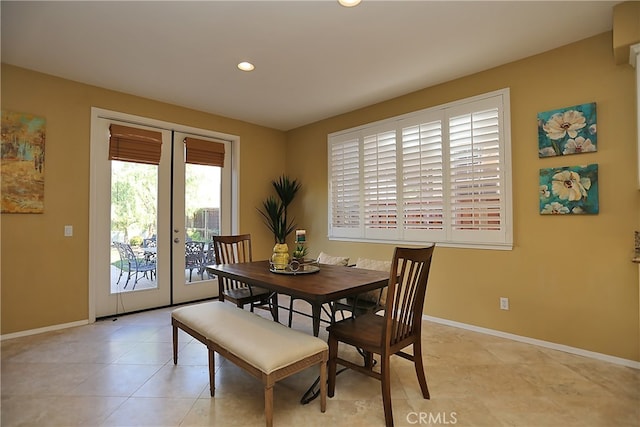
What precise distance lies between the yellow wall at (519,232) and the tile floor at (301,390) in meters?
0.37

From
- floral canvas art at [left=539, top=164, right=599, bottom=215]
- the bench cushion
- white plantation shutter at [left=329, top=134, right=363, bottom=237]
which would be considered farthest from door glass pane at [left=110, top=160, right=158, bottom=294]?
floral canvas art at [left=539, top=164, right=599, bottom=215]

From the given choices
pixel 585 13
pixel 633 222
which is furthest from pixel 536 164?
pixel 585 13

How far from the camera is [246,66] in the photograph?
10.5ft

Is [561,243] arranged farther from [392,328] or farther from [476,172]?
[392,328]

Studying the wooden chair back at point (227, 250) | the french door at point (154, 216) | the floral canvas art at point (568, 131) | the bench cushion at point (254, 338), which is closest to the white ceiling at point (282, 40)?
the floral canvas art at point (568, 131)

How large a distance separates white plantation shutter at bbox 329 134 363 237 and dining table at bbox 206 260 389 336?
5.84 feet

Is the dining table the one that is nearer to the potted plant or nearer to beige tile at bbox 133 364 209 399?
beige tile at bbox 133 364 209 399

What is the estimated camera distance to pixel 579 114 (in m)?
2.71

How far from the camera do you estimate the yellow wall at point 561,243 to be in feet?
8.36

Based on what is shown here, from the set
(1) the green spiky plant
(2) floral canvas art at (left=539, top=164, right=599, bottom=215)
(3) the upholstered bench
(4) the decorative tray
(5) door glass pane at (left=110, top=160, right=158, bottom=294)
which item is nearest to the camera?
(3) the upholstered bench

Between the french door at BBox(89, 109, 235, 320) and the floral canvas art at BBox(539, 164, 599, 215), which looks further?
the french door at BBox(89, 109, 235, 320)

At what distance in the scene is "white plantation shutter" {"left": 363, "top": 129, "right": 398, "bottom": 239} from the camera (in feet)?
13.2

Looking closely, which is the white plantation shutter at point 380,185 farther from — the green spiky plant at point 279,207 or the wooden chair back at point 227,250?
the wooden chair back at point 227,250

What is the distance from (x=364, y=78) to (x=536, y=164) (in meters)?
1.88
